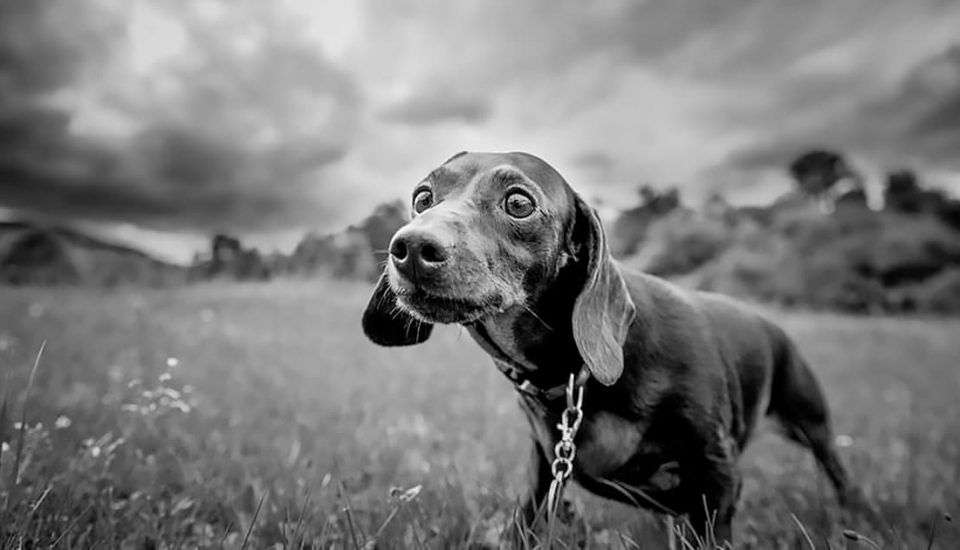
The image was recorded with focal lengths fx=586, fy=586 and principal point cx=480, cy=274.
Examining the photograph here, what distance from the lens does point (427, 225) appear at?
1.90 metres

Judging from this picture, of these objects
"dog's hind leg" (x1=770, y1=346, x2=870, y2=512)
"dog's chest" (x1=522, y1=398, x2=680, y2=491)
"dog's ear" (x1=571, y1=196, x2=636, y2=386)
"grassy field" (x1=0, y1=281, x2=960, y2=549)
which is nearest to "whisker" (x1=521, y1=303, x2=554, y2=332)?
"dog's ear" (x1=571, y1=196, x2=636, y2=386)

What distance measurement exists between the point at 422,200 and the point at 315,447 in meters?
2.31

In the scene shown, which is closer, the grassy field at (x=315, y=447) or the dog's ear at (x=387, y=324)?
the grassy field at (x=315, y=447)

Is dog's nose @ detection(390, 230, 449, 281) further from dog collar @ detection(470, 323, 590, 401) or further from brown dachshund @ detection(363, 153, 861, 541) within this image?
dog collar @ detection(470, 323, 590, 401)

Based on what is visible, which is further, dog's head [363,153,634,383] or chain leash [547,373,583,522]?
chain leash [547,373,583,522]

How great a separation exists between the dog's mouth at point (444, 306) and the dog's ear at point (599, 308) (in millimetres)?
334

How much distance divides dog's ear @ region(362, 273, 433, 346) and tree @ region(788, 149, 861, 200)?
41697 mm

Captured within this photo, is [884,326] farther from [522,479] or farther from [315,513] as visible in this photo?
[315,513]

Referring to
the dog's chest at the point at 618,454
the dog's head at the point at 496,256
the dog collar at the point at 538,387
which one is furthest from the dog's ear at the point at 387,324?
the dog's chest at the point at 618,454

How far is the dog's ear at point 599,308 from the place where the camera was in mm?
2111

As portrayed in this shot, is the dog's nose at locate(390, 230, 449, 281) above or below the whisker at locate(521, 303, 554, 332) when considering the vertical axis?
above

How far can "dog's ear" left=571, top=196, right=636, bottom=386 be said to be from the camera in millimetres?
2111

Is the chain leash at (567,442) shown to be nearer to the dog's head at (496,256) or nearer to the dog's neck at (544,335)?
the dog's neck at (544,335)

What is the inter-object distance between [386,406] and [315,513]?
3.08 m
